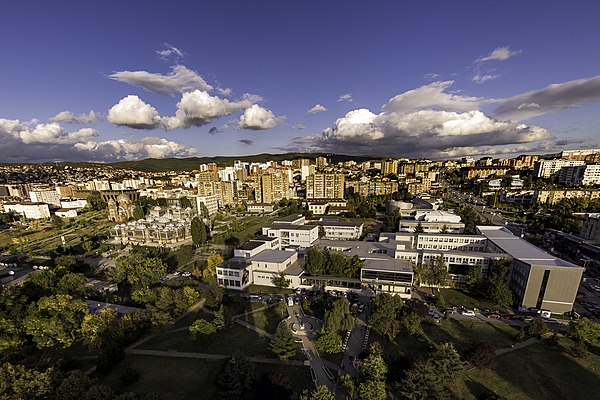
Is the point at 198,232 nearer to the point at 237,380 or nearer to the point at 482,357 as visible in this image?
the point at 237,380

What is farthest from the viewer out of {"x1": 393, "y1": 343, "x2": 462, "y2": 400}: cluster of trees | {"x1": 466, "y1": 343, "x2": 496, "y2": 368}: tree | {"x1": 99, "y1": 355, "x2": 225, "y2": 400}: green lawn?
{"x1": 466, "y1": 343, "x2": 496, "y2": 368}: tree

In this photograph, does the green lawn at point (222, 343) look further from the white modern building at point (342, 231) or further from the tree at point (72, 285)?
the white modern building at point (342, 231)

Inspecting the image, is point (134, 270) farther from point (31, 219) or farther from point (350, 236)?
point (31, 219)

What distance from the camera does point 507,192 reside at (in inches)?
3497

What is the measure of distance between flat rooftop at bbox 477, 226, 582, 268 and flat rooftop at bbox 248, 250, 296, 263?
29.9 m

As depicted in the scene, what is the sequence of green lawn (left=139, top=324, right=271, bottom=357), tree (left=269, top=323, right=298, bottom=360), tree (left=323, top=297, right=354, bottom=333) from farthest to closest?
1. tree (left=323, top=297, right=354, bottom=333)
2. green lawn (left=139, top=324, right=271, bottom=357)
3. tree (left=269, top=323, right=298, bottom=360)

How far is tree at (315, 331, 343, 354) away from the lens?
75.7 feet

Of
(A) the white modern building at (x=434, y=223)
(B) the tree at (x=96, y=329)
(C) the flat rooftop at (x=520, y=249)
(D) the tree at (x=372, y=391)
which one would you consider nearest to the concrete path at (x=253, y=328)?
(D) the tree at (x=372, y=391)

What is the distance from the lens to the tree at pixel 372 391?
56.5ft

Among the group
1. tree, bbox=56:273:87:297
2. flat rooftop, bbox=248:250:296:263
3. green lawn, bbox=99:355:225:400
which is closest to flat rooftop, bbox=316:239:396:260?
flat rooftop, bbox=248:250:296:263

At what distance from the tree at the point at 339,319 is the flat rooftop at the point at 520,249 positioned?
22850mm

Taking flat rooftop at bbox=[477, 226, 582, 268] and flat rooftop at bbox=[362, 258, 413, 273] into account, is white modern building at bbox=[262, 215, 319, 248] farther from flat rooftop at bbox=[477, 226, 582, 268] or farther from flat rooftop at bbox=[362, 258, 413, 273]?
flat rooftop at bbox=[477, 226, 582, 268]

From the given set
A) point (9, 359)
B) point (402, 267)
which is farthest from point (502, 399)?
point (9, 359)

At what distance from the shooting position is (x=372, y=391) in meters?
17.3
